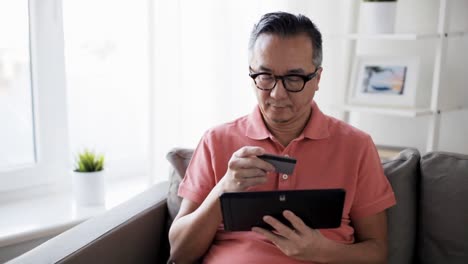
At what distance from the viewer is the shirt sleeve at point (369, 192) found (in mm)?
1445

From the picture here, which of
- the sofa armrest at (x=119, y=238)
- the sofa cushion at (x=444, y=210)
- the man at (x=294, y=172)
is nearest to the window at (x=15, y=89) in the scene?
the sofa armrest at (x=119, y=238)

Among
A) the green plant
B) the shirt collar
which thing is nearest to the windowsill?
the green plant

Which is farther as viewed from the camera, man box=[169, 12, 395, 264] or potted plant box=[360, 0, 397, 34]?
potted plant box=[360, 0, 397, 34]

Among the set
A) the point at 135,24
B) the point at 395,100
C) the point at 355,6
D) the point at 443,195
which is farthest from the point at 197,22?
the point at 443,195

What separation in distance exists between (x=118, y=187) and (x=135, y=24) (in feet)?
2.29

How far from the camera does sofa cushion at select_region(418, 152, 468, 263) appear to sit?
59.7 inches

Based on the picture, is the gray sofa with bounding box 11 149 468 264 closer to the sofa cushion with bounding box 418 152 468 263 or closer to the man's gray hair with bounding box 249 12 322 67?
the sofa cushion with bounding box 418 152 468 263

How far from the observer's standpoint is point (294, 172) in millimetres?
1445

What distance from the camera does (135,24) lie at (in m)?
2.39

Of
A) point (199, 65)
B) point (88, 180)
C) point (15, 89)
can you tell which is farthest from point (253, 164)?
point (15, 89)

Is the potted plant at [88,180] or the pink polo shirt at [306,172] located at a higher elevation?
the pink polo shirt at [306,172]

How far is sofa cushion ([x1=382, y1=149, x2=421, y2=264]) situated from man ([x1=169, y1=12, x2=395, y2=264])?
0.12 meters

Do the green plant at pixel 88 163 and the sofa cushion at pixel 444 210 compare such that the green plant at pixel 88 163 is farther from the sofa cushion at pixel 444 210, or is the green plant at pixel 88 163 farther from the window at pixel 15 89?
the sofa cushion at pixel 444 210

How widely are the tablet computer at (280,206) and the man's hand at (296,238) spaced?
13 mm
